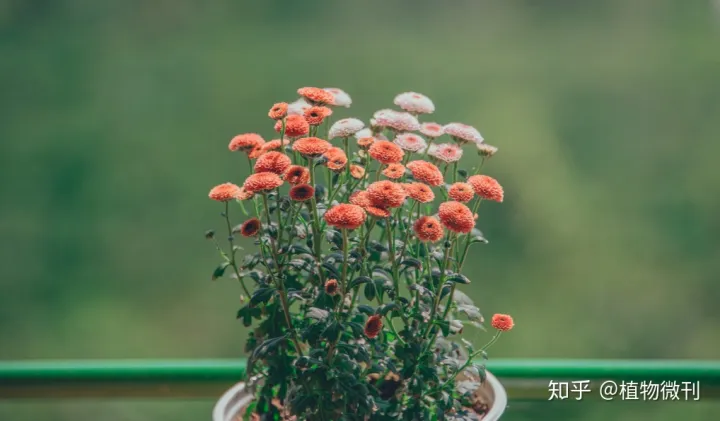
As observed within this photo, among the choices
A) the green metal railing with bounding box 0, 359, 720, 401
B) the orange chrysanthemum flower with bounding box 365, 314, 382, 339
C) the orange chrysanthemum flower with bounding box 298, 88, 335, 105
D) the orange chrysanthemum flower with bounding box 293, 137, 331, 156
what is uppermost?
the orange chrysanthemum flower with bounding box 298, 88, 335, 105

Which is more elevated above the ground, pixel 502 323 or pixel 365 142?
pixel 365 142

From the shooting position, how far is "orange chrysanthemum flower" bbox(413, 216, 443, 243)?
36.9 inches

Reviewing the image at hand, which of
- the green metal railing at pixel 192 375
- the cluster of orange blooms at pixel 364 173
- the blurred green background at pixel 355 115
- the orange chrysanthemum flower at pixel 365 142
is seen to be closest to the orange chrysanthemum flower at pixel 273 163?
the cluster of orange blooms at pixel 364 173

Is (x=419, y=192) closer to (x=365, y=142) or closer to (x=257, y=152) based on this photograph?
(x=365, y=142)

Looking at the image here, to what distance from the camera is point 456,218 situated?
36.6 inches

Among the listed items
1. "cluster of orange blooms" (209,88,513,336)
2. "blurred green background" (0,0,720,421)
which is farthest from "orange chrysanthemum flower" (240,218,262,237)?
"blurred green background" (0,0,720,421)

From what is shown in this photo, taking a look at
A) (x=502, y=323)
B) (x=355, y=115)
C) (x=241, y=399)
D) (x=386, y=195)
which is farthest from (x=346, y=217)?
(x=355, y=115)

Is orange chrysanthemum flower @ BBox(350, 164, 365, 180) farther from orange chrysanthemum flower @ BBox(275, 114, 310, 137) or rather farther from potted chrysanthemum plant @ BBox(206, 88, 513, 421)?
orange chrysanthemum flower @ BBox(275, 114, 310, 137)

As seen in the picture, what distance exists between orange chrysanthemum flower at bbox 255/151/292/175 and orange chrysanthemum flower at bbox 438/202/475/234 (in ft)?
0.68

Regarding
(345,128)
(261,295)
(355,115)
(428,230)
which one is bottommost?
(355,115)

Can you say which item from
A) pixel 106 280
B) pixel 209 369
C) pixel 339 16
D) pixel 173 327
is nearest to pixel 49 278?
pixel 106 280

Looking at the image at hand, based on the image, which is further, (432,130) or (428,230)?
(432,130)

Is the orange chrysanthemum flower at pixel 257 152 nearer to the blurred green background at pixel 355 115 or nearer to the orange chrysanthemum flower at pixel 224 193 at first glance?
the orange chrysanthemum flower at pixel 224 193

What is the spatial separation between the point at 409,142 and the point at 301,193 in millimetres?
163
